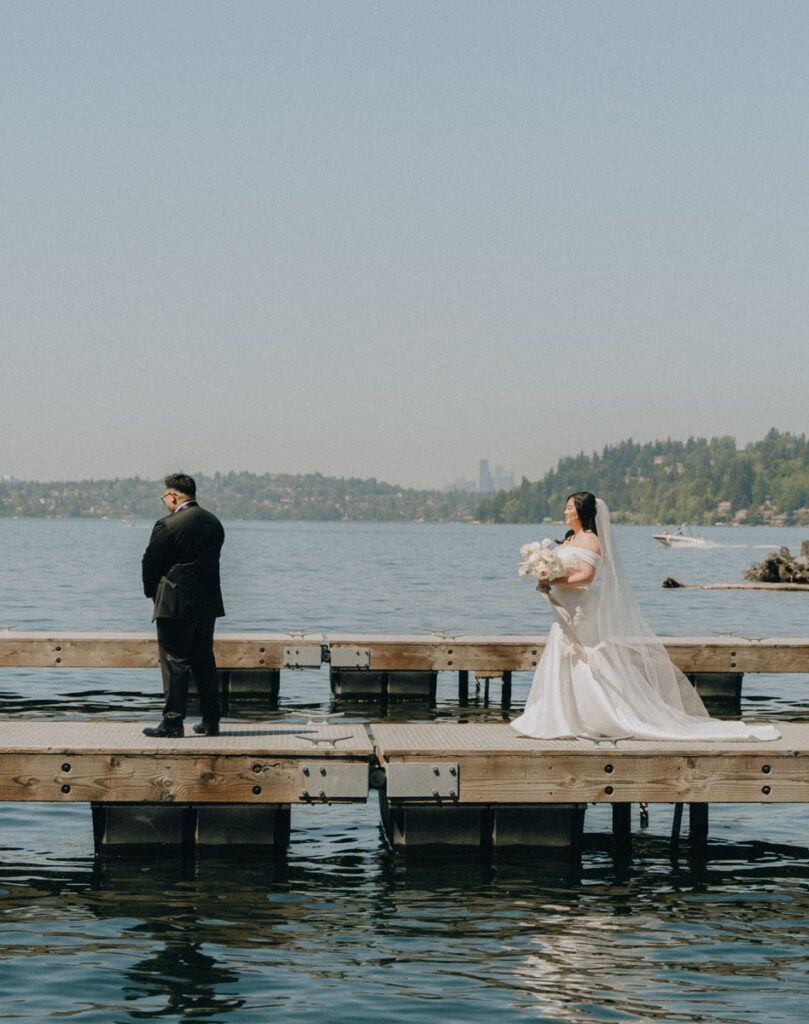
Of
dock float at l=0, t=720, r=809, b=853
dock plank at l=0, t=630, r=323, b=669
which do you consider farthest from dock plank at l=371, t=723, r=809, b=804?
dock plank at l=0, t=630, r=323, b=669

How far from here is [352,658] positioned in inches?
872

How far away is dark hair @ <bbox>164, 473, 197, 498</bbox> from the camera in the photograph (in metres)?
11.9

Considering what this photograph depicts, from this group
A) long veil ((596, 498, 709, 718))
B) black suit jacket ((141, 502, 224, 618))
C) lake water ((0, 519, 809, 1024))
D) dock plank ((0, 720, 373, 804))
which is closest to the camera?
lake water ((0, 519, 809, 1024))

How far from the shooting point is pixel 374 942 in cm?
1011

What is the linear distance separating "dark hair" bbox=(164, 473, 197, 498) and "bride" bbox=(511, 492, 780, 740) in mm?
3237

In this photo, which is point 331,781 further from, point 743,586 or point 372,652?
point 743,586

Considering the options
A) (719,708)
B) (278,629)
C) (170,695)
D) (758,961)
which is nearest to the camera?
(758,961)

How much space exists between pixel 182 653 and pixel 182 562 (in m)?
0.80

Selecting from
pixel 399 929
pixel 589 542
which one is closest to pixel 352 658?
pixel 589 542

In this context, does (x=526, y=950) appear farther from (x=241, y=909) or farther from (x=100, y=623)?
(x=100, y=623)

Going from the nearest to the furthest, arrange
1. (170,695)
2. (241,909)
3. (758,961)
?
(758,961), (241,909), (170,695)

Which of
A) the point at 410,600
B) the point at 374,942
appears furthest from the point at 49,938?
the point at 410,600

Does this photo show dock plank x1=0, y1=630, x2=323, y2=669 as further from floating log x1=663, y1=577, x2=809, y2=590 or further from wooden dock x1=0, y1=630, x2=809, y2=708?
floating log x1=663, y1=577, x2=809, y2=590

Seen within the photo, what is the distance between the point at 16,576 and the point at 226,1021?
71.3 meters
